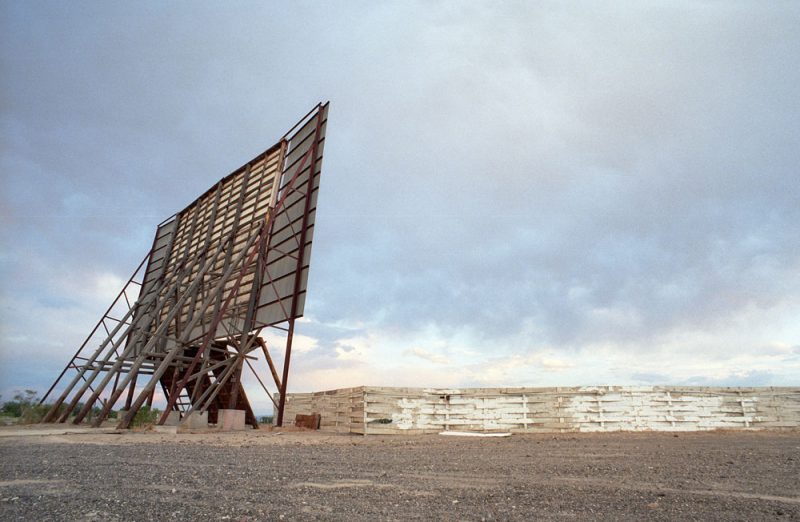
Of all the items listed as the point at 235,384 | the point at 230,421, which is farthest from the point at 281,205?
the point at 230,421

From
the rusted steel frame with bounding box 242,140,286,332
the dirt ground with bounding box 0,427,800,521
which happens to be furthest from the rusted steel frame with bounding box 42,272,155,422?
the dirt ground with bounding box 0,427,800,521

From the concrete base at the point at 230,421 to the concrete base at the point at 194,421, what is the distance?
66cm

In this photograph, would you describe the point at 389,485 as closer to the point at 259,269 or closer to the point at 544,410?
the point at 544,410

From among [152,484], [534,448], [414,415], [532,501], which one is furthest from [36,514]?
[414,415]

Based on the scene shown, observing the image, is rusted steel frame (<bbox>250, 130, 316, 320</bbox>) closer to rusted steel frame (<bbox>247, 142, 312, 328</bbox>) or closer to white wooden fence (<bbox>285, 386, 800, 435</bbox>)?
rusted steel frame (<bbox>247, 142, 312, 328</bbox>)

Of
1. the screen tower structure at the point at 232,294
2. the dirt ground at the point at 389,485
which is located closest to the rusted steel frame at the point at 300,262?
the screen tower structure at the point at 232,294

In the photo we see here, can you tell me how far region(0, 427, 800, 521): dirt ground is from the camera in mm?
4145

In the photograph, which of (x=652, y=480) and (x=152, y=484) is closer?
(x=152, y=484)

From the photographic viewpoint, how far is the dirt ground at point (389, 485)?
13.6 feet

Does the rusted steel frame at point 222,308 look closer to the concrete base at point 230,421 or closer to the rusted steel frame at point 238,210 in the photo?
the concrete base at point 230,421

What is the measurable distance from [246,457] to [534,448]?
19.3ft

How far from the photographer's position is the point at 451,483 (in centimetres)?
559

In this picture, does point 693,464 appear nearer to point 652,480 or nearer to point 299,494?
point 652,480

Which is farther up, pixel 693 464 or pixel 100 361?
pixel 100 361
